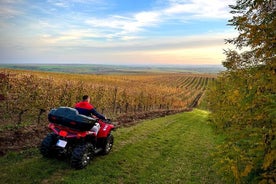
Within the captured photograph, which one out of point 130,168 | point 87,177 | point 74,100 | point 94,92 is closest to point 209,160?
point 130,168

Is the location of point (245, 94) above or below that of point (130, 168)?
above

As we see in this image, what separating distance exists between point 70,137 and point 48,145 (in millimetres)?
1032

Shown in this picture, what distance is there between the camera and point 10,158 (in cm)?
1070

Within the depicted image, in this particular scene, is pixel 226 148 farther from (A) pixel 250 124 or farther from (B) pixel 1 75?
(B) pixel 1 75

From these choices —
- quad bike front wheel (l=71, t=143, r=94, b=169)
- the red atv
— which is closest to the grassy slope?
quad bike front wheel (l=71, t=143, r=94, b=169)

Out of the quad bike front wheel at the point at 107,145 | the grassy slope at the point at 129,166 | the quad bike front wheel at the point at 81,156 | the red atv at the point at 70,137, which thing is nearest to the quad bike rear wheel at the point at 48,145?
the red atv at the point at 70,137

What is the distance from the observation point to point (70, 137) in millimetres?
10125

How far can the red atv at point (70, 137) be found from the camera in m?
9.95

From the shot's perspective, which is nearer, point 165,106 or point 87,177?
point 87,177

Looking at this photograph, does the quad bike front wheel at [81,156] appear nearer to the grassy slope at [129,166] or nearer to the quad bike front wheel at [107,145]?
the grassy slope at [129,166]

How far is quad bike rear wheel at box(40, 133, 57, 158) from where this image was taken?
10492mm

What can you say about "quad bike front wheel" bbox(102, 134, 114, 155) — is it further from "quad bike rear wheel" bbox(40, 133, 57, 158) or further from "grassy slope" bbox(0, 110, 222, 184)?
"quad bike rear wheel" bbox(40, 133, 57, 158)

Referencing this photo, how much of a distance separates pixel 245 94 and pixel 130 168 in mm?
5912

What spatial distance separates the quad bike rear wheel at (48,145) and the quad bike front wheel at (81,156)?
1.04 meters
